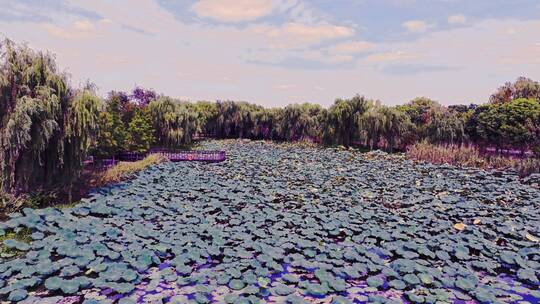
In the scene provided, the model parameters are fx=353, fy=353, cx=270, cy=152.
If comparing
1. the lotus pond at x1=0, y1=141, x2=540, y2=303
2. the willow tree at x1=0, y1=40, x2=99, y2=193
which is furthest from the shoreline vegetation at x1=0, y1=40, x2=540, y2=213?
the lotus pond at x1=0, y1=141, x2=540, y2=303

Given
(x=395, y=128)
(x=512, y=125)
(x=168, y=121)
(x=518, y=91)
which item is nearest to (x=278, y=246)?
(x=168, y=121)

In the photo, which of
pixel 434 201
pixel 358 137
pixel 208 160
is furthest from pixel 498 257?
pixel 358 137

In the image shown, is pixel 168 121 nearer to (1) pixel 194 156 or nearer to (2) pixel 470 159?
(1) pixel 194 156

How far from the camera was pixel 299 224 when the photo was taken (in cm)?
831

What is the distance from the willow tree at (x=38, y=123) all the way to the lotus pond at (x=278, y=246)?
1.36 metres

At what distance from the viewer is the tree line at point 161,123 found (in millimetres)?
8500

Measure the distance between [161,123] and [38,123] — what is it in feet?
45.4

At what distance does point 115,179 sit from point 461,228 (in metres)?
10.4

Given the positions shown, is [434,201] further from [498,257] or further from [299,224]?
[299,224]

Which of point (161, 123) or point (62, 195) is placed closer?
point (62, 195)

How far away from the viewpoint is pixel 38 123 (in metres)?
8.47

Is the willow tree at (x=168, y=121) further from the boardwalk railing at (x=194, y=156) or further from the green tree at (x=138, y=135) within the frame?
the boardwalk railing at (x=194, y=156)

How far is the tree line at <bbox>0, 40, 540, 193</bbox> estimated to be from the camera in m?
8.50

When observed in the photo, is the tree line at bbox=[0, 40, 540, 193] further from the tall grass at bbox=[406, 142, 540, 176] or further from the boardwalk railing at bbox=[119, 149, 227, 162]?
the tall grass at bbox=[406, 142, 540, 176]
